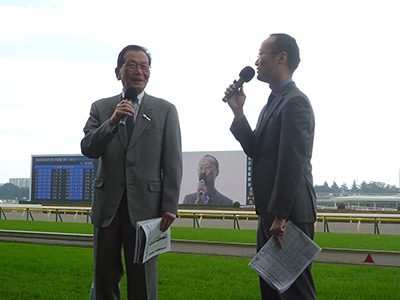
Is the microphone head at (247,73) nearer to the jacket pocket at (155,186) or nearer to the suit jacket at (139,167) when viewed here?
the suit jacket at (139,167)

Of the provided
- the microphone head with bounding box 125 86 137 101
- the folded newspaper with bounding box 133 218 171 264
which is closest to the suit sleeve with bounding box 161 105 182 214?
the folded newspaper with bounding box 133 218 171 264

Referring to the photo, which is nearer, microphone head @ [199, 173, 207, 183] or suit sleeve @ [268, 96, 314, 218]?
suit sleeve @ [268, 96, 314, 218]

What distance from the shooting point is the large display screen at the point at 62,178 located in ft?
123

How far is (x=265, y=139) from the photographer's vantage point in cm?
288

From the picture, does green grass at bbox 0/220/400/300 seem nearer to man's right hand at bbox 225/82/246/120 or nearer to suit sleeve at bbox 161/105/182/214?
suit sleeve at bbox 161/105/182/214

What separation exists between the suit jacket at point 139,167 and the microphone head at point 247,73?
538 millimetres

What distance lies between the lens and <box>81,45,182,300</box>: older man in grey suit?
310 centimetres

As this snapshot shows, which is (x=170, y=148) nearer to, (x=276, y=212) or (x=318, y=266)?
(x=276, y=212)

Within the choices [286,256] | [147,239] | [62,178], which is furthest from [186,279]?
[62,178]

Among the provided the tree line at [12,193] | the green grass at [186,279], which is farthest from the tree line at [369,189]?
the green grass at [186,279]

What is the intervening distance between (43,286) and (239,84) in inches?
140

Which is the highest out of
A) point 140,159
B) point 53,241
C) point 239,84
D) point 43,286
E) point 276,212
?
point 239,84

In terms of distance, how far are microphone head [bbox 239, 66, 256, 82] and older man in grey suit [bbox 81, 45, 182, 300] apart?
55 cm

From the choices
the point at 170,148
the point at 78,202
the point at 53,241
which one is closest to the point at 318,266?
the point at 53,241
